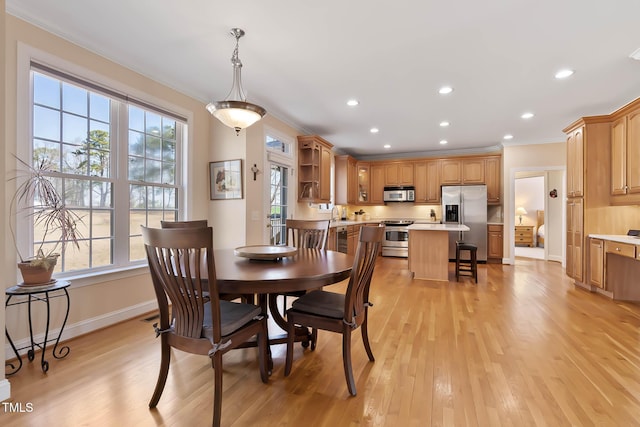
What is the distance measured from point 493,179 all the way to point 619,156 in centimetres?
264

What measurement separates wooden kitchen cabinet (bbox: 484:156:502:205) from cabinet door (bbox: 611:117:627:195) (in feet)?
8.03

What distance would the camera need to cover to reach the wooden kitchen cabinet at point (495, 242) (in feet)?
20.4

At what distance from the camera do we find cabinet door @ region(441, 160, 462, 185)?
6.71 m

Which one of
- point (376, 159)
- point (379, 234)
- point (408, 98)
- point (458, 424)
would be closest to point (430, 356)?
point (458, 424)

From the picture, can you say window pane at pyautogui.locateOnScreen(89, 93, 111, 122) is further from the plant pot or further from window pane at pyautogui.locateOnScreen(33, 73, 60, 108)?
the plant pot

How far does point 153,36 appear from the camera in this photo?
8.16 ft

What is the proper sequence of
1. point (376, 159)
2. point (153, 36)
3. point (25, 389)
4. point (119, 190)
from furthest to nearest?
point (376, 159), point (119, 190), point (153, 36), point (25, 389)

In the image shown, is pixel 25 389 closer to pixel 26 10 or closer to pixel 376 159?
pixel 26 10

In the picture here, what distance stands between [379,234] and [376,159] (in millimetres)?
6021

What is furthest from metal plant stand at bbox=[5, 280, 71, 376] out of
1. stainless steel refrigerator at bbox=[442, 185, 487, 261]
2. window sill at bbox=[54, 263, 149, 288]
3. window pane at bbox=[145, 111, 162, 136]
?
stainless steel refrigerator at bbox=[442, 185, 487, 261]

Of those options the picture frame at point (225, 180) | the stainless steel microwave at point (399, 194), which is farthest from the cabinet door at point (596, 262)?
the picture frame at point (225, 180)

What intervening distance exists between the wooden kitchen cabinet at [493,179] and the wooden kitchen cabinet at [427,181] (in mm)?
1022

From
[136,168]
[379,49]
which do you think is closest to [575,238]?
A: [379,49]

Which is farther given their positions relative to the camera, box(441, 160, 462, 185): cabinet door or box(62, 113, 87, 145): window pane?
box(441, 160, 462, 185): cabinet door
